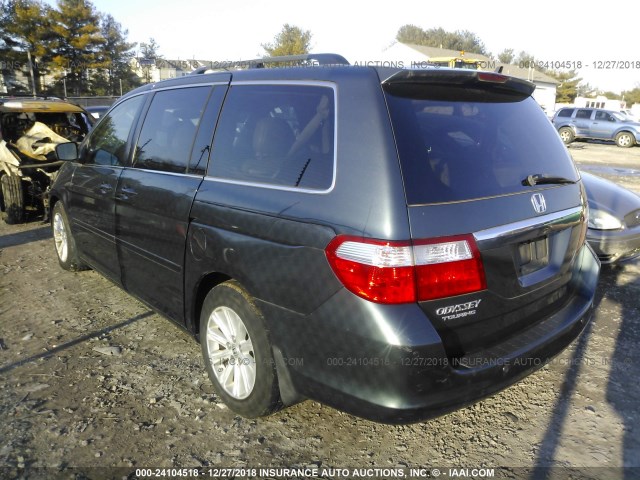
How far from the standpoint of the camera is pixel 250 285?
2441 mm

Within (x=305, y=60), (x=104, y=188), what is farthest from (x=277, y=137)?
(x=104, y=188)

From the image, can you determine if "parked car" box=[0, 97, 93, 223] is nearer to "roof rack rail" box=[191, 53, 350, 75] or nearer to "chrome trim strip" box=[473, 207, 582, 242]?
"roof rack rail" box=[191, 53, 350, 75]

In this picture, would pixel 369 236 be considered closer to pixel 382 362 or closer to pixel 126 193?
pixel 382 362

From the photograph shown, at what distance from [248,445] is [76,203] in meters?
2.96

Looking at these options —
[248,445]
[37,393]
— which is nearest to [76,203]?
[37,393]

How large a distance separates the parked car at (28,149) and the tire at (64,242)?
6.46 feet

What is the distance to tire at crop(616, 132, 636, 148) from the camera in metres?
22.4

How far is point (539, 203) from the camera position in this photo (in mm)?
2414

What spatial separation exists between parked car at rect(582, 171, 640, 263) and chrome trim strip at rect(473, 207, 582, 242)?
7.43 feet

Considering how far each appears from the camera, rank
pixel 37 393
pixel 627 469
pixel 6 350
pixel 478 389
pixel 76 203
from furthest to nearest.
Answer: pixel 76 203 → pixel 6 350 → pixel 37 393 → pixel 627 469 → pixel 478 389

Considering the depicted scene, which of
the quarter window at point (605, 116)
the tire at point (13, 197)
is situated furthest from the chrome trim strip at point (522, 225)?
the quarter window at point (605, 116)

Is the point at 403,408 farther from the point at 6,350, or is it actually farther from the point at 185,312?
the point at 6,350

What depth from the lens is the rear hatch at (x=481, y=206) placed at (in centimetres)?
201

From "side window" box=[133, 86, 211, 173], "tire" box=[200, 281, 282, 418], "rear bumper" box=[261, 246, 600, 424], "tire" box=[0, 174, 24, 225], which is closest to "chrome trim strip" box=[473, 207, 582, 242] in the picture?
"rear bumper" box=[261, 246, 600, 424]
